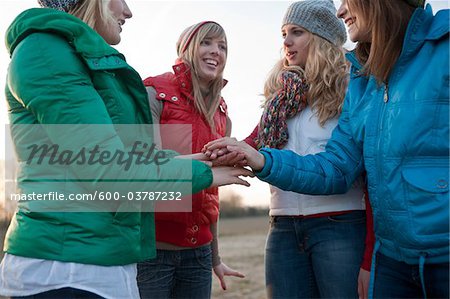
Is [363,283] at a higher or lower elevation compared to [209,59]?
lower

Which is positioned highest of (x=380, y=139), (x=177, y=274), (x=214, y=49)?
(x=214, y=49)

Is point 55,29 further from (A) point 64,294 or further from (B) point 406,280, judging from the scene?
(B) point 406,280

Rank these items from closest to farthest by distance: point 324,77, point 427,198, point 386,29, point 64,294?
point 64,294
point 427,198
point 386,29
point 324,77

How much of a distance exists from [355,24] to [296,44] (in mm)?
672

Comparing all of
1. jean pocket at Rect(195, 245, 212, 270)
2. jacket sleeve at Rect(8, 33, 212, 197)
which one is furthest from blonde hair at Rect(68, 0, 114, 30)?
jean pocket at Rect(195, 245, 212, 270)

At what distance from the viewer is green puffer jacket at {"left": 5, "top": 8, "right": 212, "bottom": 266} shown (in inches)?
72.5

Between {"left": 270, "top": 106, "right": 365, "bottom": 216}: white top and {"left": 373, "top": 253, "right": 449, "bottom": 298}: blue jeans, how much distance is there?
46 centimetres

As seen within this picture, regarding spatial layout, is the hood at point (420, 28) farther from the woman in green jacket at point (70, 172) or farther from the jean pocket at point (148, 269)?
the jean pocket at point (148, 269)

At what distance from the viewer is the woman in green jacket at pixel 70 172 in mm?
1838

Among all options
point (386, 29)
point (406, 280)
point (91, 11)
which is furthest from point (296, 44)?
point (406, 280)

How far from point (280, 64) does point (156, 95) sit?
80 centimetres

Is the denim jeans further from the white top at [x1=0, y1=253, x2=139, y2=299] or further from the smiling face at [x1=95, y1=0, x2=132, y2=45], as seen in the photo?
the smiling face at [x1=95, y1=0, x2=132, y2=45]

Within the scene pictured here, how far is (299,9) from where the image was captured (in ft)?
10.5

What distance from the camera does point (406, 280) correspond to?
2.27m
